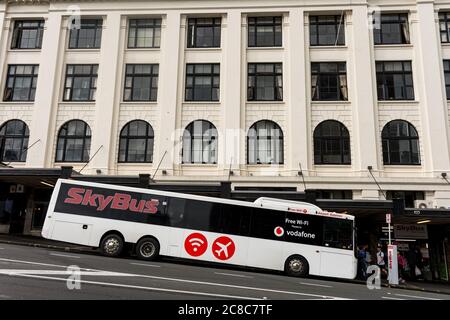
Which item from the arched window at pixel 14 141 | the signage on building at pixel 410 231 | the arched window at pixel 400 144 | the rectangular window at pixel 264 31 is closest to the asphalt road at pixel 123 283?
the signage on building at pixel 410 231

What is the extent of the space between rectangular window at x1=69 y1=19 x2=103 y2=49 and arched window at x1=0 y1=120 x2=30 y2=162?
261 inches

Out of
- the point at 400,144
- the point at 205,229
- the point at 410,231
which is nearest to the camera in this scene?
the point at 205,229

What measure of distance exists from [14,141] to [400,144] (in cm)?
2499

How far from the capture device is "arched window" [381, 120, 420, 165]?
24.1 m

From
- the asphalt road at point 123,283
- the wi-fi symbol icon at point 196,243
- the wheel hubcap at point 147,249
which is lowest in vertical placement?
the asphalt road at point 123,283

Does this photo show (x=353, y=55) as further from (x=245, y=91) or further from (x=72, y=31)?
(x=72, y=31)

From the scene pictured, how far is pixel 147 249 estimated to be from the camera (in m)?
16.2

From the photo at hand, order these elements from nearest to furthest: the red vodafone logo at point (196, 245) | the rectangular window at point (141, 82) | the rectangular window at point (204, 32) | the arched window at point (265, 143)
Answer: the red vodafone logo at point (196, 245) → the arched window at point (265, 143) → the rectangular window at point (141, 82) → the rectangular window at point (204, 32)

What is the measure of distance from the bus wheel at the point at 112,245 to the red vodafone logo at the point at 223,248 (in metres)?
3.94

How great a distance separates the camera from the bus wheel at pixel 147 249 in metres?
16.1

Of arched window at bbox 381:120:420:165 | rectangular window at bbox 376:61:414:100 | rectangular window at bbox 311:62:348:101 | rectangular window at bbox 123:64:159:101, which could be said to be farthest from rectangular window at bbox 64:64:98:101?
arched window at bbox 381:120:420:165

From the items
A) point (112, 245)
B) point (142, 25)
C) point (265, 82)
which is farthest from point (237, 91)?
point (112, 245)

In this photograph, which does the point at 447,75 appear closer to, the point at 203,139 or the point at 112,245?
the point at 203,139

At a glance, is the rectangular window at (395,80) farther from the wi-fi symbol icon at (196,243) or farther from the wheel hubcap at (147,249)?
the wheel hubcap at (147,249)
